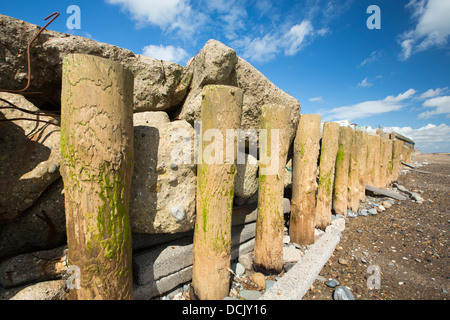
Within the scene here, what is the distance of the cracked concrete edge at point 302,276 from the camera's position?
7.22 ft

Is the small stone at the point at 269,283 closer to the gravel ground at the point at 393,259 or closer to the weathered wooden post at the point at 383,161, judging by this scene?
the gravel ground at the point at 393,259

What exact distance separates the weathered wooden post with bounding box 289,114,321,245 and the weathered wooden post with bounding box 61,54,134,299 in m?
2.79

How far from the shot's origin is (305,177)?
343cm

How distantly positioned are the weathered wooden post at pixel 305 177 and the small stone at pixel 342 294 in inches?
39.3

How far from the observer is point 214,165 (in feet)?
6.63

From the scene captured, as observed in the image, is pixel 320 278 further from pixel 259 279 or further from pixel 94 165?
pixel 94 165

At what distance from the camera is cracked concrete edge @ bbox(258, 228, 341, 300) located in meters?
2.20

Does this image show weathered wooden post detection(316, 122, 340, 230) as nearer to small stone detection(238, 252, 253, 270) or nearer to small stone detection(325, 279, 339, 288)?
small stone detection(325, 279, 339, 288)

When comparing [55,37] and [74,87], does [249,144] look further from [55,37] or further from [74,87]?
[55,37]

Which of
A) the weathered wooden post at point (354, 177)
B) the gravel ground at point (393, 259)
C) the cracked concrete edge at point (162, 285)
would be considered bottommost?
the gravel ground at point (393, 259)

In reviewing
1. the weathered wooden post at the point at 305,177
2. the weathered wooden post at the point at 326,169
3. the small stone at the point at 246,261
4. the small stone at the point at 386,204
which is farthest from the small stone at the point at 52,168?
the small stone at the point at 386,204

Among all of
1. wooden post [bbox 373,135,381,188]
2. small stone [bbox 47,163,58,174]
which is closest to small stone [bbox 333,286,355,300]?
small stone [bbox 47,163,58,174]

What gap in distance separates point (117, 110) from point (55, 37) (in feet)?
4.86

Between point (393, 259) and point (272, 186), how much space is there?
272 cm
